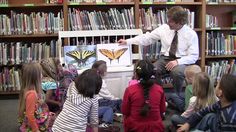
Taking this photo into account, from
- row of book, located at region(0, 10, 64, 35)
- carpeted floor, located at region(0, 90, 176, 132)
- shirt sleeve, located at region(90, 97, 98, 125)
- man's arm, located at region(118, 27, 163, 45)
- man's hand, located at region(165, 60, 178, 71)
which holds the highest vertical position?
row of book, located at region(0, 10, 64, 35)

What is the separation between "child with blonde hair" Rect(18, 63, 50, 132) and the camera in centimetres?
253

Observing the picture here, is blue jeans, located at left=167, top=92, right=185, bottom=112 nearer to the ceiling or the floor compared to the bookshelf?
nearer to the floor

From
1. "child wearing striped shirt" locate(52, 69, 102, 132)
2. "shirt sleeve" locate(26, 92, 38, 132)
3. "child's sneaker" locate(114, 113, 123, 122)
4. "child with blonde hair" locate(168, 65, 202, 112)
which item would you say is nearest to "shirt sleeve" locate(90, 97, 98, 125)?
"child wearing striped shirt" locate(52, 69, 102, 132)

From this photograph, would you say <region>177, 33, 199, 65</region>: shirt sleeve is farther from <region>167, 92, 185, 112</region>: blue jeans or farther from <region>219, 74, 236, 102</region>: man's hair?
<region>219, 74, 236, 102</region>: man's hair

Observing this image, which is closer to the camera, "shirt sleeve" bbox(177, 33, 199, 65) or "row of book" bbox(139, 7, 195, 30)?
"shirt sleeve" bbox(177, 33, 199, 65)

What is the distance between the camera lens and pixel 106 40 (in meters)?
4.53

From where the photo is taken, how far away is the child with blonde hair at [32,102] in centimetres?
253

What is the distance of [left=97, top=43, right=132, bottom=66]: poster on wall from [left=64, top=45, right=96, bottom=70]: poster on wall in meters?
0.10

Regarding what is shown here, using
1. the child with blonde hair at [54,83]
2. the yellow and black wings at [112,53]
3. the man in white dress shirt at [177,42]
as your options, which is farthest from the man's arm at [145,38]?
the child with blonde hair at [54,83]

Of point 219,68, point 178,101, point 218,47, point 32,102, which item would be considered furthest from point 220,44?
point 32,102

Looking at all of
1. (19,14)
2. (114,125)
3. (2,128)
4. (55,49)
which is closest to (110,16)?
(55,49)

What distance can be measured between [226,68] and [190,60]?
1363mm

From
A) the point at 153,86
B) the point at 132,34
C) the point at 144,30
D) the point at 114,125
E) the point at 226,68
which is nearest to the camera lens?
the point at 153,86

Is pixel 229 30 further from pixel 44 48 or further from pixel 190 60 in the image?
pixel 44 48
